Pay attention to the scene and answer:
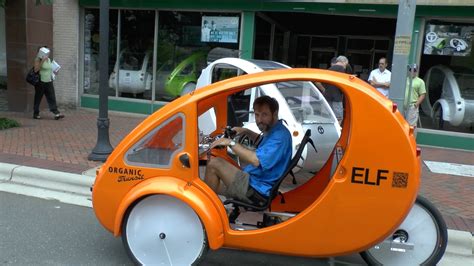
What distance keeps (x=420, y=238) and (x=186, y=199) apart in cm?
188

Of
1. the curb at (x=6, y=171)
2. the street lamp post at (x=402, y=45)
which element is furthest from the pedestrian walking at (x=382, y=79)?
the curb at (x=6, y=171)

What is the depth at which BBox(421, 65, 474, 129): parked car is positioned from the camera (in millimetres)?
9531

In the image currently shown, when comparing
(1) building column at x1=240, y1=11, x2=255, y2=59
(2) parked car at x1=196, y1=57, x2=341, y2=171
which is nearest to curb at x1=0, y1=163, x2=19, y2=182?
(2) parked car at x1=196, y1=57, x2=341, y2=171

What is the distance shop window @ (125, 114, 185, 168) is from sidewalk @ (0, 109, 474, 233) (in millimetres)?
2977

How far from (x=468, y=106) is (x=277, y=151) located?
24.6 feet

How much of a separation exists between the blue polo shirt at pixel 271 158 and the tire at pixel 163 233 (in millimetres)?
577

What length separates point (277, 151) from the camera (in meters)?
3.59

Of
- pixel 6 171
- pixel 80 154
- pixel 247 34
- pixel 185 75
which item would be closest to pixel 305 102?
pixel 80 154

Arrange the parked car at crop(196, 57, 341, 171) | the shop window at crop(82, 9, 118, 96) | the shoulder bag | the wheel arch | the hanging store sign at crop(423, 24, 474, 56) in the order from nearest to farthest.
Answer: the wheel arch
the parked car at crop(196, 57, 341, 171)
the hanging store sign at crop(423, 24, 474, 56)
the shoulder bag
the shop window at crop(82, 9, 118, 96)

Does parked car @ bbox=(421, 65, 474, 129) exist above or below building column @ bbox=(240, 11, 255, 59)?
below

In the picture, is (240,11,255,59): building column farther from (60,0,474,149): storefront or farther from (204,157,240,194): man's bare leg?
(204,157,240,194): man's bare leg

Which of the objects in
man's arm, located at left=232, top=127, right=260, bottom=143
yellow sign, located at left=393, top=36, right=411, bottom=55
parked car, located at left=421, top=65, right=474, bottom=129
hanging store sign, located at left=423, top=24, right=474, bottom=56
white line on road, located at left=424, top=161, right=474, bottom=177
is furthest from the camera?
parked car, located at left=421, top=65, right=474, bottom=129

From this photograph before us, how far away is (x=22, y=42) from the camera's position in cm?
1129

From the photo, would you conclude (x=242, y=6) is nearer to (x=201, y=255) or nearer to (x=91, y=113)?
(x=91, y=113)
